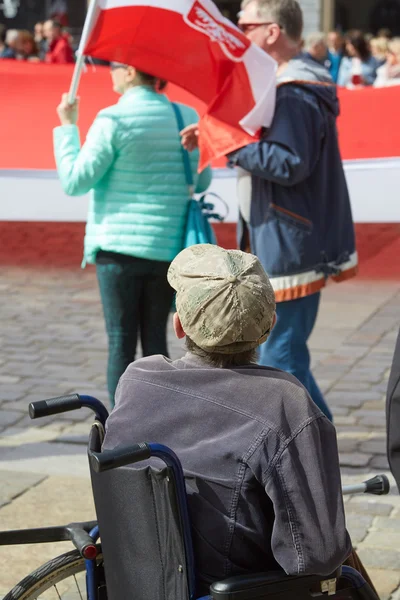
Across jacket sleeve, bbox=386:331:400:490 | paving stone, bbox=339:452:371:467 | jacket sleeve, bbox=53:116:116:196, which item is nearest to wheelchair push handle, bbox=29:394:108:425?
jacket sleeve, bbox=386:331:400:490

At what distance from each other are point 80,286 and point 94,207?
452 cm

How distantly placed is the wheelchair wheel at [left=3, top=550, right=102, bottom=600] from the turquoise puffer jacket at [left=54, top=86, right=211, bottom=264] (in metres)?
2.18

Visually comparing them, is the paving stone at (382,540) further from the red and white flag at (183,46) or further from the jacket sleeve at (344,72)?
the jacket sleeve at (344,72)

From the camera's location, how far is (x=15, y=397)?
20.2 feet

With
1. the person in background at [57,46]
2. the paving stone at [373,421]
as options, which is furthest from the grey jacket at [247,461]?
the person in background at [57,46]

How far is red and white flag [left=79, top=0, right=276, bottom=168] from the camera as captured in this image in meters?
4.84

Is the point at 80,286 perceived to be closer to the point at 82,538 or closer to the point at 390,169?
the point at 390,169

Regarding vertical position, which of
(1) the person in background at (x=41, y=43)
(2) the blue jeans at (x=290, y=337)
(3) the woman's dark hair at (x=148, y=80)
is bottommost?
(1) the person in background at (x=41, y=43)

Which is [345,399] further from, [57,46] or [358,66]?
[57,46]

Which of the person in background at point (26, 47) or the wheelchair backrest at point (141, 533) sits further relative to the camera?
the person in background at point (26, 47)

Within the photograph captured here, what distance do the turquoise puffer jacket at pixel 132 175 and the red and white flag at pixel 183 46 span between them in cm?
17

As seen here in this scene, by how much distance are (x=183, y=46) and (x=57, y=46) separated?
49.0ft

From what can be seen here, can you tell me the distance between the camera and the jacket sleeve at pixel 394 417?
2.05m

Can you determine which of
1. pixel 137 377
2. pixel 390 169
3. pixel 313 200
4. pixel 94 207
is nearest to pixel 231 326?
pixel 137 377
